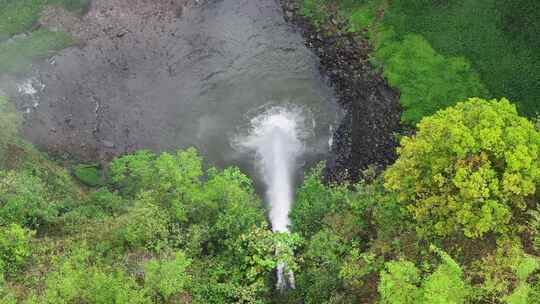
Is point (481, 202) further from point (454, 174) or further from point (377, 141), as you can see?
point (377, 141)

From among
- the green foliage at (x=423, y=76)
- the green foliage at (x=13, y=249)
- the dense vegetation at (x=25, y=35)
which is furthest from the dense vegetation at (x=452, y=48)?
the green foliage at (x=13, y=249)

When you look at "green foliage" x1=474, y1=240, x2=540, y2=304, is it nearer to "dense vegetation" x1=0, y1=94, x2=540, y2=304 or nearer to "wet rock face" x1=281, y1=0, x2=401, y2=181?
"dense vegetation" x1=0, y1=94, x2=540, y2=304

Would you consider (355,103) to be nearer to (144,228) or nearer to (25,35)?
(144,228)

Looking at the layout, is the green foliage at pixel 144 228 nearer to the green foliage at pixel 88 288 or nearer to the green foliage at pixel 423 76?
the green foliage at pixel 88 288

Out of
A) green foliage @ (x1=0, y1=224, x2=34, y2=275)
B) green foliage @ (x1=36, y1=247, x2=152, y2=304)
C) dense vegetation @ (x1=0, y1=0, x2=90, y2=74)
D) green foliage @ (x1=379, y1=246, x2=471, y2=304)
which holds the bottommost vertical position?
green foliage @ (x1=379, y1=246, x2=471, y2=304)

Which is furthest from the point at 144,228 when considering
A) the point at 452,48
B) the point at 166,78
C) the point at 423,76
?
the point at 452,48

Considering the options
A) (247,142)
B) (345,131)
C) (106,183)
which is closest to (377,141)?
(345,131)

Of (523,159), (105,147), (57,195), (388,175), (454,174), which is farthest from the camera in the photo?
(105,147)

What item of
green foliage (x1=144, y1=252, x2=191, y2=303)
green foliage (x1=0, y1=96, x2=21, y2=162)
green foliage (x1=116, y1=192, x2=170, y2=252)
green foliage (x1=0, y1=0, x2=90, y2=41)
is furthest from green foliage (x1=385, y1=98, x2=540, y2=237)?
green foliage (x1=0, y1=0, x2=90, y2=41)
